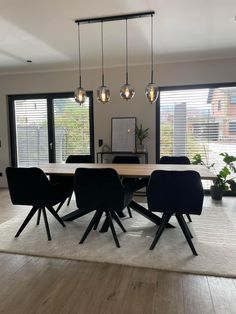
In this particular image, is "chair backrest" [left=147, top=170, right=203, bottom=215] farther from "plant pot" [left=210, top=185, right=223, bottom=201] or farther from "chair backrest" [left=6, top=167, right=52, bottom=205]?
"plant pot" [left=210, top=185, right=223, bottom=201]

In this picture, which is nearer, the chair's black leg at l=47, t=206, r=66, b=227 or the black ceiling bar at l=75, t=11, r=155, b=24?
the black ceiling bar at l=75, t=11, r=155, b=24

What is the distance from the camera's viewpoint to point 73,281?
211 cm

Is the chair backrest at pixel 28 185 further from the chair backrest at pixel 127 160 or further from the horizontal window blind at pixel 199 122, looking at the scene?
the horizontal window blind at pixel 199 122

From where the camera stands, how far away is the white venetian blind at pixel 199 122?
4641 mm

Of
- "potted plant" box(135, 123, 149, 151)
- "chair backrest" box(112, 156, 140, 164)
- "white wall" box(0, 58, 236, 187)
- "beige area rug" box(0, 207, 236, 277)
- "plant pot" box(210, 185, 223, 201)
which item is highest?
"white wall" box(0, 58, 236, 187)

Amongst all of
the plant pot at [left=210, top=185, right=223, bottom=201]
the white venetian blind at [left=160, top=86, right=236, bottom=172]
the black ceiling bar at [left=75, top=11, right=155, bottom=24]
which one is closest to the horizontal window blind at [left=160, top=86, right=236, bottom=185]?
the white venetian blind at [left=160, top=86, right=236, bottom=172]

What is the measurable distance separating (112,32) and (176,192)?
216 centimetres

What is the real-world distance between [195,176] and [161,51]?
2467 millimetres

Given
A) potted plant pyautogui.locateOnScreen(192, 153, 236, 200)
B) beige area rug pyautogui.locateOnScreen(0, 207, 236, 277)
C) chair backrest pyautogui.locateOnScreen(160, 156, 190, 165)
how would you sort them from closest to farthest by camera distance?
beige area rug pyautogui.locateOnScreen(0, 207, 236, 277) → chair backrest pyautogui.locateOnScreen(160, 156, 190, 165) → potted plant pyautogui.locateOnScreen(192, 153, 236, 200)

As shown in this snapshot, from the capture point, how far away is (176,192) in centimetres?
249

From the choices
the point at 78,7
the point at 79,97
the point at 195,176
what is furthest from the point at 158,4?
the point at 195,176

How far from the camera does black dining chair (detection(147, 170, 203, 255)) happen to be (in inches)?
95.9

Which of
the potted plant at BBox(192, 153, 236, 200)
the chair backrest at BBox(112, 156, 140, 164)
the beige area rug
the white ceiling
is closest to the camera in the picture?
the beige area rug

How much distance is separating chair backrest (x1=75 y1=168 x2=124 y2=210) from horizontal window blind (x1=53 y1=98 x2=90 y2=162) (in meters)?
2.63
